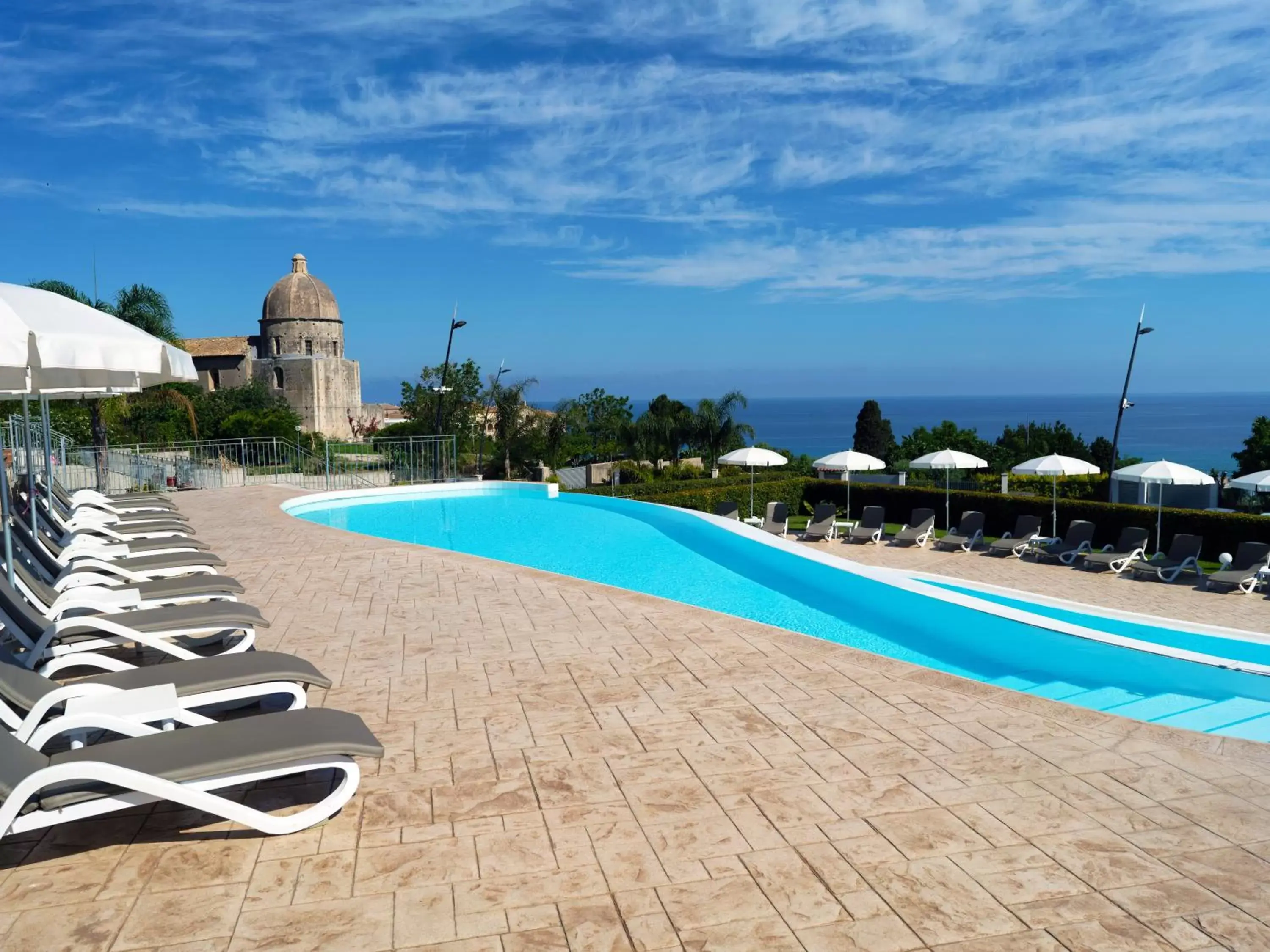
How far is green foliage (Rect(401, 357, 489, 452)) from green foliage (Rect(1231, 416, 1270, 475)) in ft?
99.8

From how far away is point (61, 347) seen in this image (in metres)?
4.08

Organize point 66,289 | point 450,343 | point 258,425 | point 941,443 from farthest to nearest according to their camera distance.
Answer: point 941,443
point 258,425
point 450,343
point 66,289

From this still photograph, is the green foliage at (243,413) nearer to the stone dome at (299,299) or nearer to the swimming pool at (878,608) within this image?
the stone dome at (299,299)

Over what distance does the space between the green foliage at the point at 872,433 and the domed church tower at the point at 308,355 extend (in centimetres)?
3789

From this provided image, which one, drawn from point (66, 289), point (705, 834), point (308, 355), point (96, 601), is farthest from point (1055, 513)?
point (308, 355)

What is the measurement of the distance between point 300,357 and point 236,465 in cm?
4545

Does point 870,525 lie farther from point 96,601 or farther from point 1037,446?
point 1037,446

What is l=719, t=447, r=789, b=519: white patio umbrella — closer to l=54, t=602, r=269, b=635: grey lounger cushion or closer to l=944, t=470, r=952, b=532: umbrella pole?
l=944, t=470, r=952, b=532: umbrella pole

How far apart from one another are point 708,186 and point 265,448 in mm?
16252

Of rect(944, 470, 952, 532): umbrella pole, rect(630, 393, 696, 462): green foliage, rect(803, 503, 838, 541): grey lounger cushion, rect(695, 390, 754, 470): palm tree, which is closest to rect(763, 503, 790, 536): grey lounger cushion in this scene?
rect(803, 503, 838, 541): grey lounger cushion

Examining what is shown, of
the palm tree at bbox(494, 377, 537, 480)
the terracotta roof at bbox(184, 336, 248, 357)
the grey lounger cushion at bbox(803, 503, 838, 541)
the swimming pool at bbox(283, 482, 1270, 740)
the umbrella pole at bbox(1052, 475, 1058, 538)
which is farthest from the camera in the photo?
the terracotta roof at bbox(184, 336, 248, 357)

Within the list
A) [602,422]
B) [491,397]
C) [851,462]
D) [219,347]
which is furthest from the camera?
[219,347]

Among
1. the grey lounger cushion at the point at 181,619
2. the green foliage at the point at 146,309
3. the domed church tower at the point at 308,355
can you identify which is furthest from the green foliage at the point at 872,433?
the grey lounger cushion at the point at 181,619

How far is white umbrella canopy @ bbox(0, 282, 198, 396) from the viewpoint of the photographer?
11.7 feet
